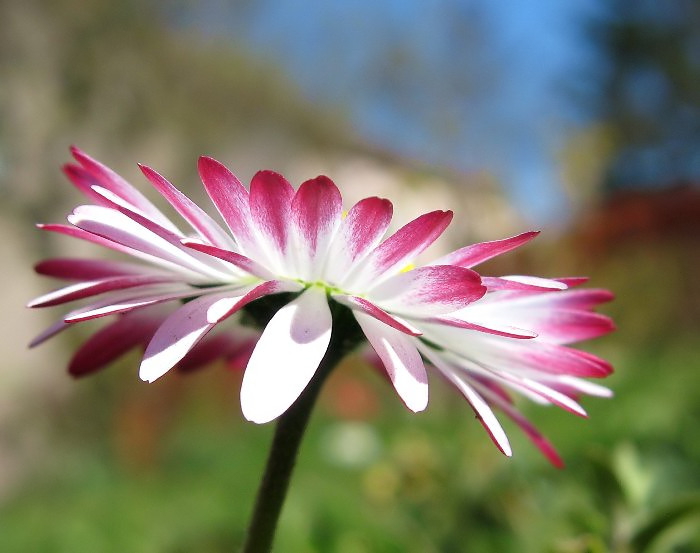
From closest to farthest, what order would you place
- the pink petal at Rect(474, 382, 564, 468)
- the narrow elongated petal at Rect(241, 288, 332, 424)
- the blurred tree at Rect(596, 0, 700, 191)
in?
the narrow elongated petal at Rect(241, 288, 332, 424)
the pink petal at Rect(474, 382, 564, 468)
the blurred tree at Rect(596, 0, 700, 191)

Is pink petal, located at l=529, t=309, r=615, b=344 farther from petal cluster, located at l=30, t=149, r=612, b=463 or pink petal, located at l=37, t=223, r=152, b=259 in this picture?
pink petal, located at l=37, t=223, r=152, b=259

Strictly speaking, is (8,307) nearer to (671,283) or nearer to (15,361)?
(15,361)

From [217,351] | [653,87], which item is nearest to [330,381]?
[217,351]

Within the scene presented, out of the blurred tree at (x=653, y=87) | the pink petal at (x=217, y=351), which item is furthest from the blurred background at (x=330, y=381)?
the blurred tree at (x=653, y=87)

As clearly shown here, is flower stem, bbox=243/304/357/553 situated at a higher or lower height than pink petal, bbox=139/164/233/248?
lower

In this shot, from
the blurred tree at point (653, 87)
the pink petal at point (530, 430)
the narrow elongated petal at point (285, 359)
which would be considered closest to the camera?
the narrow elongated petal at point (285, 359)

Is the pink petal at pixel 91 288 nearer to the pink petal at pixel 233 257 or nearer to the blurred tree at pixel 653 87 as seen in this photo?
the pink petal at pixel 233 257

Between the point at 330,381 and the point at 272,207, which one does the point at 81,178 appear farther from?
the point at 330,381

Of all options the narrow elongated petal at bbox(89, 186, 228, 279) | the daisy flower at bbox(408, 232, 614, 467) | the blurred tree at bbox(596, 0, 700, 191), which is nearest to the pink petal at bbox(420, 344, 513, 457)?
the daisy flower at bbox(408, 232, 614, 467)
